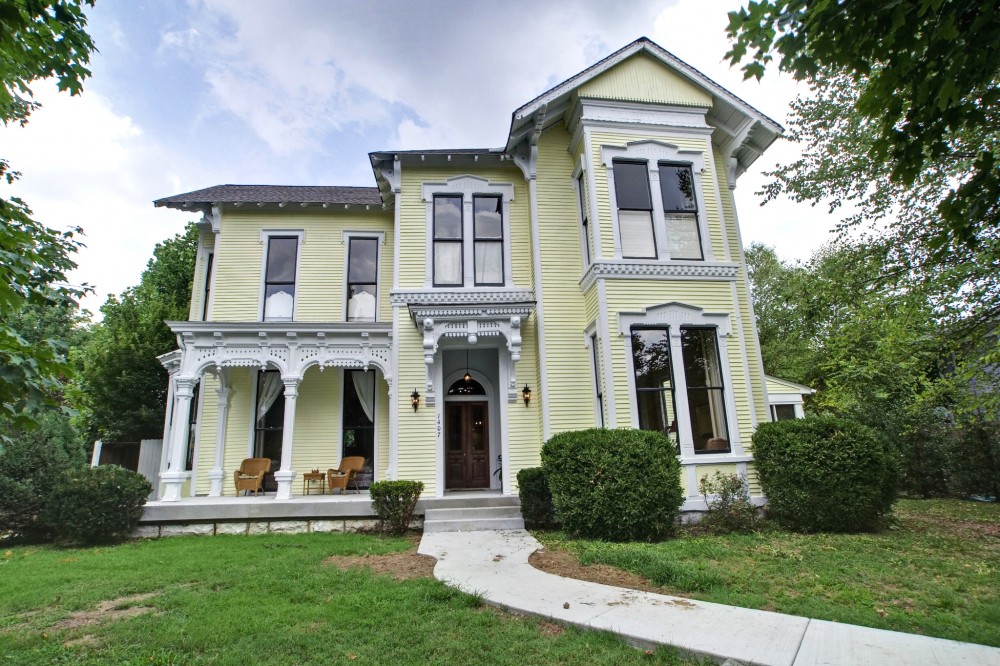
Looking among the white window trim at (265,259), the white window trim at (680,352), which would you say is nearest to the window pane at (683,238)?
the white window trim at (680,352)

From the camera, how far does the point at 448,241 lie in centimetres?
1156

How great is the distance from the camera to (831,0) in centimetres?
340

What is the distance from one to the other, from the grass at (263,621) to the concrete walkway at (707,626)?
0.73 ft

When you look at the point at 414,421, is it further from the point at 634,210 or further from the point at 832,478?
the point at 832,478

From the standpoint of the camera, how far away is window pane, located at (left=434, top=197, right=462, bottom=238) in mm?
11664

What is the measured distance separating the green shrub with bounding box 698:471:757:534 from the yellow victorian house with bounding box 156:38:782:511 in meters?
0.19

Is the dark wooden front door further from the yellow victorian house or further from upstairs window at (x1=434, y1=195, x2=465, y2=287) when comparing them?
upstairs window at (x1=434, y1=195, x2=465, y2=287)

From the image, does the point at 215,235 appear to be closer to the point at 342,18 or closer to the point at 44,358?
the point at 342,18

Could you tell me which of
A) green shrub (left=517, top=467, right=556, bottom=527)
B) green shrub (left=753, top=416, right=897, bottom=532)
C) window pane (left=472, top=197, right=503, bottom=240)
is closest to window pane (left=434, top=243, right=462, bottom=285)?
window pane (left=472, top=197, right=503, bottom=240)

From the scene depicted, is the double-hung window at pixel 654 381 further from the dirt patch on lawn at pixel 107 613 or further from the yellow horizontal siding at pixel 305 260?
the dirt patch on lawn at pixel 107 613

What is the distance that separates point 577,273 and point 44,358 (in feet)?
30.1

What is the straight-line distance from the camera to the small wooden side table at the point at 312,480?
37.5ft

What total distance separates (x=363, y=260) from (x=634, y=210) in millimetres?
6531

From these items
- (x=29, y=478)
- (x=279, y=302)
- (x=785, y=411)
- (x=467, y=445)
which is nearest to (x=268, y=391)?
(x=279, y=302)
